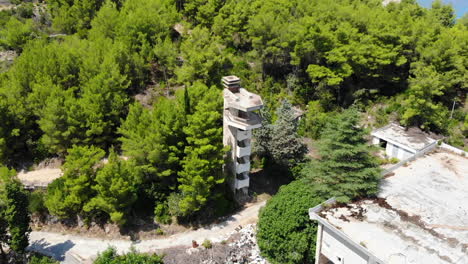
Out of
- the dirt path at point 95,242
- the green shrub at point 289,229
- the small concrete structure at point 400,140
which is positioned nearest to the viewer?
the green shrub at point 289,229

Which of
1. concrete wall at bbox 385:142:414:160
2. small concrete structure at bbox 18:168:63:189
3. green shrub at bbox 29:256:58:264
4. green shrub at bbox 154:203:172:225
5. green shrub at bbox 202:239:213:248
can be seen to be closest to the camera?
green shrub at bbox 29:256:58:264

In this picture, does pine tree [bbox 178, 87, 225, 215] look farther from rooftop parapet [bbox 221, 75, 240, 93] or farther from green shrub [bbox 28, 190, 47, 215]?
green shrub [bbox 28, 190, 47, 215]

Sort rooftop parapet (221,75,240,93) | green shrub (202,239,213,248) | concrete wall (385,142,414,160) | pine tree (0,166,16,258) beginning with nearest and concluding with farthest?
pine tree (0,166,16,258), green shrub (202,239,213,248), rooftop parapet (221,75,240,93), concrete wall (385,142,414,160)

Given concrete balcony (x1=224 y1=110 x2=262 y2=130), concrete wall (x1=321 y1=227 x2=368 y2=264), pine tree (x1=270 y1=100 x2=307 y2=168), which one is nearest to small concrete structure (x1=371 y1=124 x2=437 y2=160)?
pine tree (x1=270 y1=100 x2=307 y2=168)

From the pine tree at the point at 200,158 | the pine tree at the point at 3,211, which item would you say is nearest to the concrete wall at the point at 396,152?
the pine tree at the point at 200,158

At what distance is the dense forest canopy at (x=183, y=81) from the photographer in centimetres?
2853

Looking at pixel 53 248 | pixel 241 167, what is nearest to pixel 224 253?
pixel 241 167

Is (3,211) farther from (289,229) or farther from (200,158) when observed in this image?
(289,229)

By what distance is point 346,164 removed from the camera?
2459cm

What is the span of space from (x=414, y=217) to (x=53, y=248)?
25.0 m

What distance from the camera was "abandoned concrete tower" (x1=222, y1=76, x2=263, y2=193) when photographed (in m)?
28.1

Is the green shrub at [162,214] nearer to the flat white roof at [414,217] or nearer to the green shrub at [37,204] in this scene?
the green shrub at [37,204]

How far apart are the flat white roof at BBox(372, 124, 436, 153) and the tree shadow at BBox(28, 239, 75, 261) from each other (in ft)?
93.9

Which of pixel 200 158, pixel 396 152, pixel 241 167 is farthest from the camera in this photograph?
pixel 396 152
